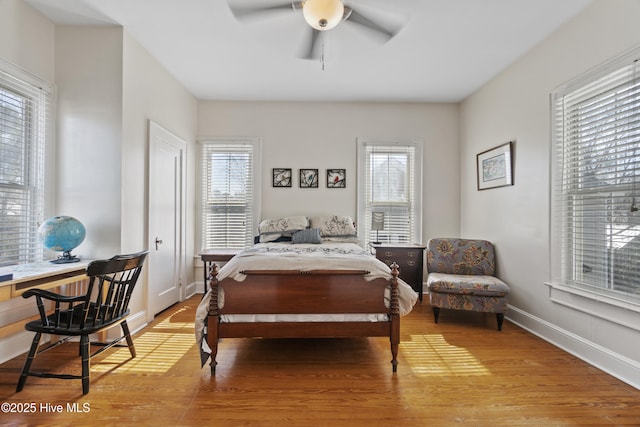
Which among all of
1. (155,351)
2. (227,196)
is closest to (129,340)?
(155,351)

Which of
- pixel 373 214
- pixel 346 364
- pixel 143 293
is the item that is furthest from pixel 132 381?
pixel 373 214

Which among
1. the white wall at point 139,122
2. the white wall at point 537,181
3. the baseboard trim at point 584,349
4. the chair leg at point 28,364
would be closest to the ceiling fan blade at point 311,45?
the white wall at point 139,122

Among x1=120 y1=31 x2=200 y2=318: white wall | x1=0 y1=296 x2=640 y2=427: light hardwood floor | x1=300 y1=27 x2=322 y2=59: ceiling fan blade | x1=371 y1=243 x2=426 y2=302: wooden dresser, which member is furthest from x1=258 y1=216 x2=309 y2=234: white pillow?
x1=300 y1=27 x2=322 y2=59: ceiling fan blade

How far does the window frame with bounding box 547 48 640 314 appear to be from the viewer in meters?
2.17

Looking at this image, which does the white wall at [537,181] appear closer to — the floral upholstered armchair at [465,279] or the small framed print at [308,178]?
the floral upholstered armchair at [465,279]

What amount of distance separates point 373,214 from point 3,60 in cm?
396

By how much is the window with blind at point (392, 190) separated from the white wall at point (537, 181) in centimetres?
74

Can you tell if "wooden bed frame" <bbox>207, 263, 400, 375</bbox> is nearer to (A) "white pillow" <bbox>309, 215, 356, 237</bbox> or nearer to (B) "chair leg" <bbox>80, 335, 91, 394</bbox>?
(B) "chair leg" <bbox>80, 335, 91, 394</bbox>

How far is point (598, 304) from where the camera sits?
235cm

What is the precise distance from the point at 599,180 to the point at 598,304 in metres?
0.96

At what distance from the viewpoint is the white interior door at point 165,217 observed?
3.30m

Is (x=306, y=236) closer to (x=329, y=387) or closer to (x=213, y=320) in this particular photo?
(x=213, y=320)

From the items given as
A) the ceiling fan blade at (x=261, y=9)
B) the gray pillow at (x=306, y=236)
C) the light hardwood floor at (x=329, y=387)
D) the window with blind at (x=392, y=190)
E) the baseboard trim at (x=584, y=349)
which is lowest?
the light hardwood floor at (x=329, y=387)

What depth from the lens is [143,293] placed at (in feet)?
10.4
